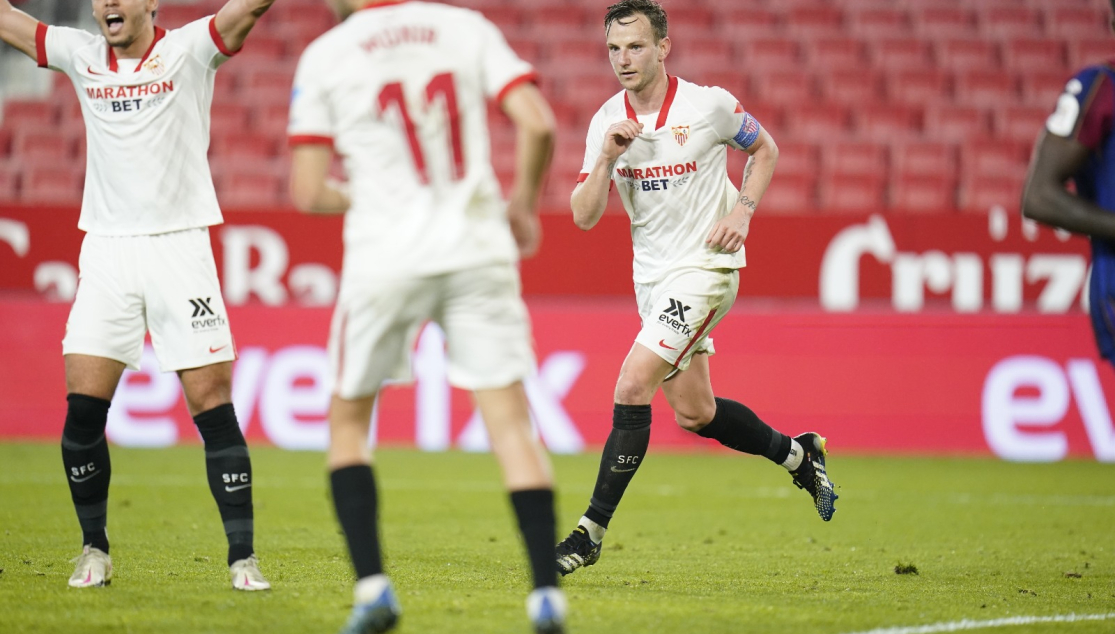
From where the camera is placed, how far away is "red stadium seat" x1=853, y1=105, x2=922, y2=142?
1566cm

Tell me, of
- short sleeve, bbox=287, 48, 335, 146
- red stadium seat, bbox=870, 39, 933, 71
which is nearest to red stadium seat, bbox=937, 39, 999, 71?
red stadium seat, bbox=870, 39, 933, 71

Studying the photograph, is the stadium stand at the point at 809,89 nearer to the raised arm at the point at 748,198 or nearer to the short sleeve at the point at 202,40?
the raised arm at the point at 748,198

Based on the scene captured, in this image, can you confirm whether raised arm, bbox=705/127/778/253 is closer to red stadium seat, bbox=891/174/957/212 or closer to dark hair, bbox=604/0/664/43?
dark hair, bbox=604/0/664/43

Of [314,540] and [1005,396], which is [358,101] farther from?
[1005,396]

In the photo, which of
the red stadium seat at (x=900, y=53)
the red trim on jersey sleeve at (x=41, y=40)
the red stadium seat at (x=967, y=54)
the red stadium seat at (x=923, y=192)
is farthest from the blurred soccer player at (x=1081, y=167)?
the red stadium seat at (x=967, y=54)

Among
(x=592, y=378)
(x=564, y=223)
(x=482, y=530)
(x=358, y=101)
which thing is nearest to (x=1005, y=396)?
(x=592, y=378)

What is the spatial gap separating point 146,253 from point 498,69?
1.92 m

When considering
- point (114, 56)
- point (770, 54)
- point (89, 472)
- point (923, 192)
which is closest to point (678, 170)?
point (114, 56)

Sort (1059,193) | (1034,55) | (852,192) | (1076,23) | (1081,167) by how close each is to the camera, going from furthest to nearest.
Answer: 1. (1076,23)
2. (1034,55)
3. (852,192)
4. (1081,167)
5. (1059,193)

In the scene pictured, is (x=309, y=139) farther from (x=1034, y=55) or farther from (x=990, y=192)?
(x=1034, y=55)

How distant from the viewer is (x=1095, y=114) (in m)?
3.86

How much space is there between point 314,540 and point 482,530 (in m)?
1.00

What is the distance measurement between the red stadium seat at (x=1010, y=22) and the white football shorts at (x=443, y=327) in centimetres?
1484

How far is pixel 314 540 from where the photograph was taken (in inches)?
257
